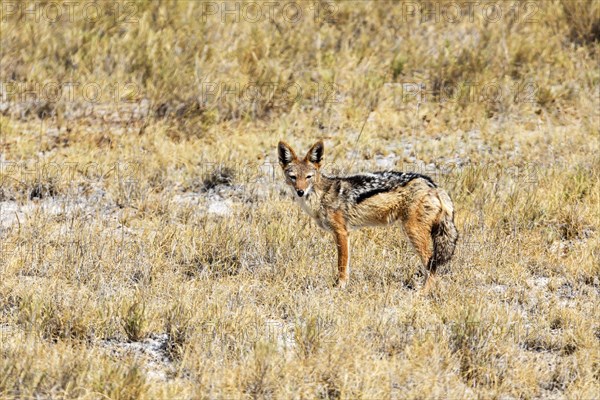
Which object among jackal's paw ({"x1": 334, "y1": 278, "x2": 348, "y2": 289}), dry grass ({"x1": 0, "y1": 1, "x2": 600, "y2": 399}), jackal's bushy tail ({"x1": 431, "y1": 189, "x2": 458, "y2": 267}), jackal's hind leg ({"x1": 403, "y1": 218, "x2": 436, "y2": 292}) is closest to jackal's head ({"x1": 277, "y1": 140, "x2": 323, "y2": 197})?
dry grass ({"x1": 0, "y1": 1, "x2": 600, "y2": 399})

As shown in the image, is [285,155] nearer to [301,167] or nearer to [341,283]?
[301,167]

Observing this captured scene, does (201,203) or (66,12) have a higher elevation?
(66,12)

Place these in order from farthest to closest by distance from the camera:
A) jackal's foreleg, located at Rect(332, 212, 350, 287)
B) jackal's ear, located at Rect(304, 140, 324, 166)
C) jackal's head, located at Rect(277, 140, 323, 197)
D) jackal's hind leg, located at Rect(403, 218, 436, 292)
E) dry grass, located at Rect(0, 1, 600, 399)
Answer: jackal's ear, located at Rect(304, 140, 324, 166) → jackal's head, located at Rect(277, 140, 323, 197) → jackal's foreleg, located at Rect(332, 212, 350, 287) → jackal's hind leg, located at Rect(403, 218, 436, 292) → dry grass, located at Rect(0, 1, 600, 399)

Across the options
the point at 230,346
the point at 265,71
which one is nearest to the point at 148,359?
the point at 230,346

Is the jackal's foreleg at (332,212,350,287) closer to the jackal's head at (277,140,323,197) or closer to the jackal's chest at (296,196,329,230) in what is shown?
the jackal's chest at (296,196,329,230)

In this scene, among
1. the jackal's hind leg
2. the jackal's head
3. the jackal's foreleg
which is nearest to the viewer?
the jackal's hind leg

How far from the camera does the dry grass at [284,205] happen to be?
21.0 ft

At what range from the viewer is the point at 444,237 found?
7.89 meters

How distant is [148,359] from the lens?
6598 mm

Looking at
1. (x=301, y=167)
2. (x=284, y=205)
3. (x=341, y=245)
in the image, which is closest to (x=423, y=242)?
(x=341, y=245)

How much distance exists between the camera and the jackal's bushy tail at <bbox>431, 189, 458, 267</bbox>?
7883 mm

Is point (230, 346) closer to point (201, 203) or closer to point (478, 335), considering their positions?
point (478, 335)

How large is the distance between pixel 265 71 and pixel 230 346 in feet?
22.5

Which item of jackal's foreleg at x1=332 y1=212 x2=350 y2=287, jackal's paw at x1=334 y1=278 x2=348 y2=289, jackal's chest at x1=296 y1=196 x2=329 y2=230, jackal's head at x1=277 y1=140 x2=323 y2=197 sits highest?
jackal's head at x1=277 y1=140 x2=323 y2=197
